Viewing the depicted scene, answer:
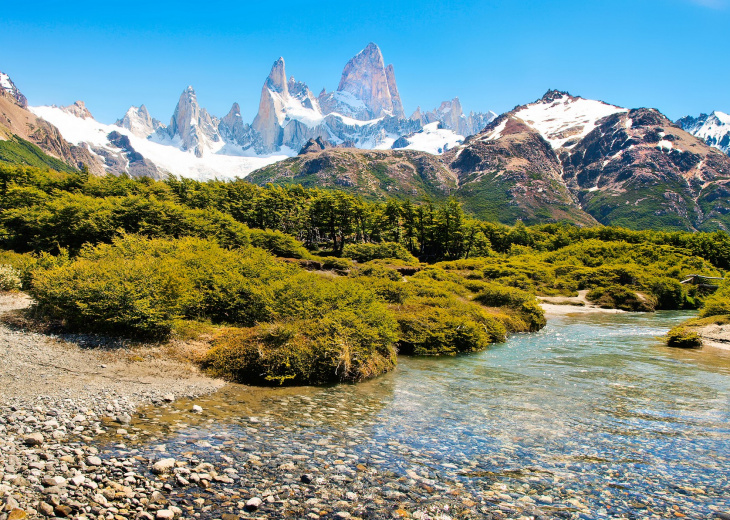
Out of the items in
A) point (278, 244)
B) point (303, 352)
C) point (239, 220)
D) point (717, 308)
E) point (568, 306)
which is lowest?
point (568, 306)

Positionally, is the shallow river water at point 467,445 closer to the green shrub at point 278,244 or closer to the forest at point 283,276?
the forest at point 283,276

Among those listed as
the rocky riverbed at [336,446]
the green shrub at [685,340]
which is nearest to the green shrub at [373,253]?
the green shrub at [685,340]

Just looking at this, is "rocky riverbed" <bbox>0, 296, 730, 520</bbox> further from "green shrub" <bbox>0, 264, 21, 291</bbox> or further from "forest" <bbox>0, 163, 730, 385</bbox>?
"green shrub" <bbox>0, 264, 21, 291</bbox>

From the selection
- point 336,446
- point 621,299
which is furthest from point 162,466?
point 621,299

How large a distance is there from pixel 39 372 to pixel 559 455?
15.8 metres

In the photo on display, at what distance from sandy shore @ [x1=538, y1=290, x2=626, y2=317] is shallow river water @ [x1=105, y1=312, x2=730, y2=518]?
29785 mm

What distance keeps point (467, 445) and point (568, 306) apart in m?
47.5

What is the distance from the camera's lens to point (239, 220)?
237 ft

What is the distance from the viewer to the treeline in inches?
1631

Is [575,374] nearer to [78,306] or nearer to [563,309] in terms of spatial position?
[78,306]

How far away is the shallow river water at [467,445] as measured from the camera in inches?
286

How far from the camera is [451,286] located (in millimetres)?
42000

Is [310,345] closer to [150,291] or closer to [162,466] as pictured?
[150,291]

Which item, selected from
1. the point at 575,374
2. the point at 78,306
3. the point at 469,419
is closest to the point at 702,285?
the point at 575,374
